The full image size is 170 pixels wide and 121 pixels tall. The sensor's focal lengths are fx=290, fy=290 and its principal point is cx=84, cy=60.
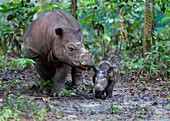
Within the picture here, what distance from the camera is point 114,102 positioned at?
602 cm

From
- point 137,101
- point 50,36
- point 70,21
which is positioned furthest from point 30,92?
point 137,101

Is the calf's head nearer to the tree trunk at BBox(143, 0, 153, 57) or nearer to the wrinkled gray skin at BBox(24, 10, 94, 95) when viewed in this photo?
the wrinkled gray skin at BBox(24, 10, 94, 95)

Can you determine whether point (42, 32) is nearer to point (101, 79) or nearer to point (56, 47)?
point (56, 47)

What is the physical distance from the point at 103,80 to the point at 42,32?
6.12 ft

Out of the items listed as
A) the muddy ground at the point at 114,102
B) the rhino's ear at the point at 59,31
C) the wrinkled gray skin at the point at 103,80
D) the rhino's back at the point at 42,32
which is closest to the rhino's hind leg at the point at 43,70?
the rhino's back at the point at 42,32

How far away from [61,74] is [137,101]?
1863 millimetres

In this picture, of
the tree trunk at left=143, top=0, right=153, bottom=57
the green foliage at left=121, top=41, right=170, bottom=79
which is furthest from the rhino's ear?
the tree trunk at left=143, top=0, right=153, bottom=57

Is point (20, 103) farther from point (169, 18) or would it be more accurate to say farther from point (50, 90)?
point (169, 18)

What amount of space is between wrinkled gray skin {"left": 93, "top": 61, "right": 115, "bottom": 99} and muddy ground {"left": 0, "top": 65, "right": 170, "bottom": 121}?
0.70 ft

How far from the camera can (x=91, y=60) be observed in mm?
5973

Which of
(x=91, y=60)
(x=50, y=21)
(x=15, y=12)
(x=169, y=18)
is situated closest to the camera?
(x=91, y=60)

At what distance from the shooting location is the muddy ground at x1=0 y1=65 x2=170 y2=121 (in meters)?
4.72

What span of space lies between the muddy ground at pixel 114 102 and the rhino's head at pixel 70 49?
0.84 meters

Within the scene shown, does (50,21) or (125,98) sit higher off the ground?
(50,21)
